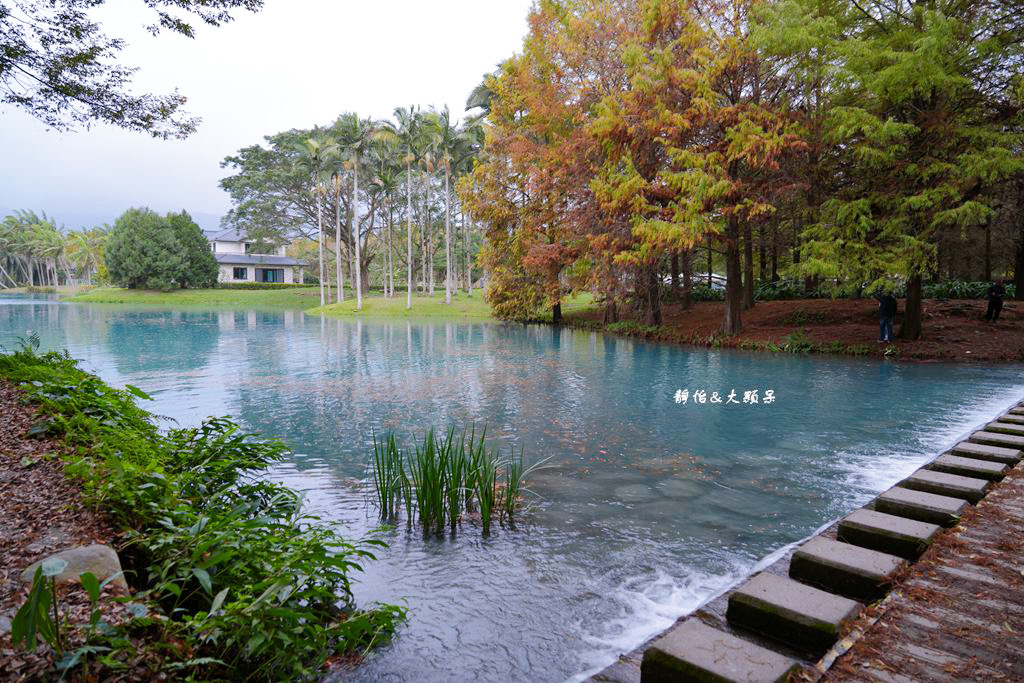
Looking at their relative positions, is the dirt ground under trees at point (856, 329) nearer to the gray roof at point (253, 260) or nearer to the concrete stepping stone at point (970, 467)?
the concrete stepping stone at point (970, 467)

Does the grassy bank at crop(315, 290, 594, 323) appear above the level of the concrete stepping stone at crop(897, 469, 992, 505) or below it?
above

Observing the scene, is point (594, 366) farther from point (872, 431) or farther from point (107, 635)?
point (107, 635)

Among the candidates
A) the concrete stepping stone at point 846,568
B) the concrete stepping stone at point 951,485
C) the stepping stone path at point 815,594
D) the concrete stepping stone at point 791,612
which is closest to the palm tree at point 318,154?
the concrete stepping stone at point 951,485

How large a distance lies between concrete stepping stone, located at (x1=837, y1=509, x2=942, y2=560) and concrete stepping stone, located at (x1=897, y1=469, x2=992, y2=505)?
2.73 feet

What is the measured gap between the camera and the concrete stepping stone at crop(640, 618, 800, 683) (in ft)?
7.16

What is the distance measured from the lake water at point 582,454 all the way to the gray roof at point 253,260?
1765 inches

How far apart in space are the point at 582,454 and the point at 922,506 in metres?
3.59

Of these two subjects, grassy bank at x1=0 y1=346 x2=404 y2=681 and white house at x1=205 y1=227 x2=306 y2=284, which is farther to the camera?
white house at x1=205 y1=227 x2=306 y2=284

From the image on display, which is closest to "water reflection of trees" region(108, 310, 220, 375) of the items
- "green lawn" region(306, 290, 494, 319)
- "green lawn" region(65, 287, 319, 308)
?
"green lawn" region(306, 290, 494, 319)

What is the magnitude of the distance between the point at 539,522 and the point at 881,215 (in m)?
15.1

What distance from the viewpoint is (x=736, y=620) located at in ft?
9.12

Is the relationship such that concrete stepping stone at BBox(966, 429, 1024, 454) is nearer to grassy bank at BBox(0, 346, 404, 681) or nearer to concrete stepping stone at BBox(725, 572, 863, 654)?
concrete stepping stone at BBox(725, 572, 863, 654)

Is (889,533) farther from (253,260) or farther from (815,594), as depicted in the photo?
(253,260)

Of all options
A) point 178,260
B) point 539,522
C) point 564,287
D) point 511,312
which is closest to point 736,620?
point 539,522
